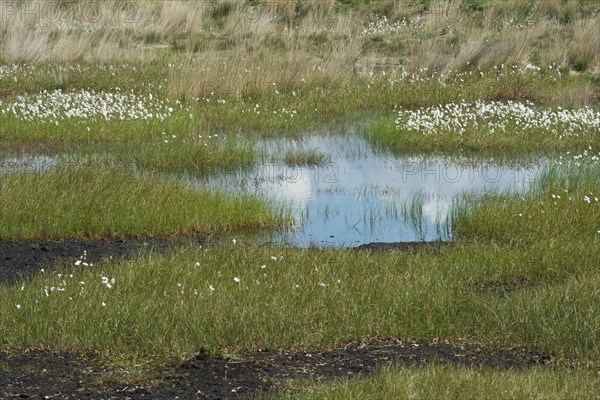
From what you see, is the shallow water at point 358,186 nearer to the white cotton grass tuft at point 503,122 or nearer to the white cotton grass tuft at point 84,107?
the white cotton grass tuft at point 503,122

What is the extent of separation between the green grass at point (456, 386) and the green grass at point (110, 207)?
520cm

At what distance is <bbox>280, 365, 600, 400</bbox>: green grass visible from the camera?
6.86 metres

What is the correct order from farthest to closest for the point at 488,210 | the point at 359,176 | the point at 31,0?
the point at 31,0 → the point at 359,176 → the point at 488,210

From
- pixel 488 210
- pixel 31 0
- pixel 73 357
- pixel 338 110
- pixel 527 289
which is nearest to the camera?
pixel 73 357

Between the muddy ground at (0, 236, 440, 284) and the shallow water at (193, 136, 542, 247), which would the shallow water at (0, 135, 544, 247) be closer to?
the shallow water at (193, 136, 542, 247)

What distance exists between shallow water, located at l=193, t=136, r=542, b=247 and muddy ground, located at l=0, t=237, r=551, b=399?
383 centimetres

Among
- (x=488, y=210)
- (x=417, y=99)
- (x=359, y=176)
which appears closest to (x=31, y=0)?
(x=417, y=99)

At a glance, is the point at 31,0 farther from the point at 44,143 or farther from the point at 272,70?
the point at 44,143

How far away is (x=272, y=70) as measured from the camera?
816 inches

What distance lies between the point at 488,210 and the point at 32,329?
19.3ft

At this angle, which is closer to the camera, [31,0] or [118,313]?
[118,313]

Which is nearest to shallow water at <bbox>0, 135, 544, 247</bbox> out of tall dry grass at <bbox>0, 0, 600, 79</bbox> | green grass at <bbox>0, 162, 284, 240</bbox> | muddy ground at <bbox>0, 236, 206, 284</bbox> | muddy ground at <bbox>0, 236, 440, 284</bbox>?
green grass at <bbox>0, 162, 284, 240</bbox>

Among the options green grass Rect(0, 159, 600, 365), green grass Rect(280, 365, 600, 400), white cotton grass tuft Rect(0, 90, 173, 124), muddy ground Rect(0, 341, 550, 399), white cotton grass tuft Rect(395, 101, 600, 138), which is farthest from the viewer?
white cotton grass tuft Rect(0, 90, 173, 124)

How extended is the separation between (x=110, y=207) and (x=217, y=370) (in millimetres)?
4887
